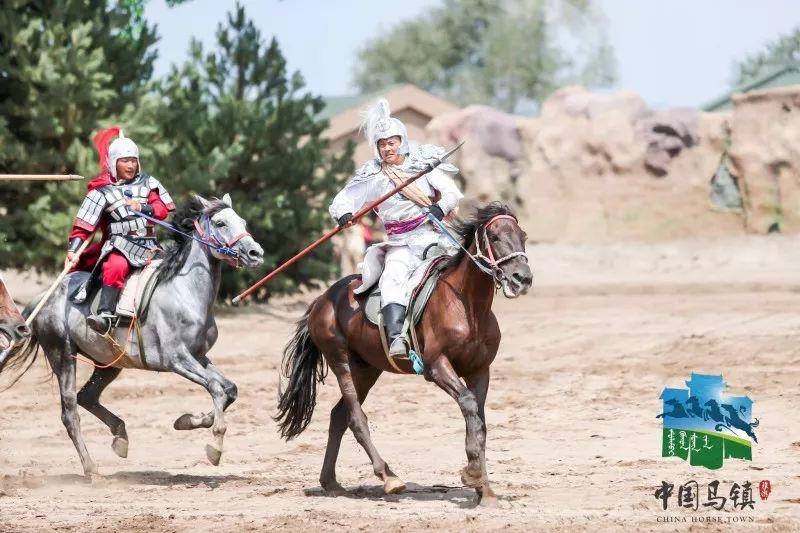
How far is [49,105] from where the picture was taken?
66.8 feet

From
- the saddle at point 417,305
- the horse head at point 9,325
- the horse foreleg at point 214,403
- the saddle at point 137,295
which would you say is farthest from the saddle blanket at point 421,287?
the horse head at point 9,325

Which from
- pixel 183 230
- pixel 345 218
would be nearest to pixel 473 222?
pixel 345 218

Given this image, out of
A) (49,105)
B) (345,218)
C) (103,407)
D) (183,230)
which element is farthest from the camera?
(49,105)

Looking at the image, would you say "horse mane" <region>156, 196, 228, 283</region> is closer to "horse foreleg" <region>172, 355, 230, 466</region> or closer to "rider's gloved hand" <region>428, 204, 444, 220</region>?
"horse foreleg" <region>172, 355, 230, 466</region>

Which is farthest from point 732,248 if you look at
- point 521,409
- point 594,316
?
point 521,409

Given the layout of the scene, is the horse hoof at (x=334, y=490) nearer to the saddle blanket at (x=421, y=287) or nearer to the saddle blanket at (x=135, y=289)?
the saddle blanket at (x=421, y=287)

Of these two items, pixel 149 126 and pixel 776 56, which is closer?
pixel 149 126

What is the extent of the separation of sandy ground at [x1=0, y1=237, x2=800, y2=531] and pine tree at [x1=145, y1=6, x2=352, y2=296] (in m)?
1.38

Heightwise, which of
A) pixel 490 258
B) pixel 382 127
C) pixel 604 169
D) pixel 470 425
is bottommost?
pixel 470 425

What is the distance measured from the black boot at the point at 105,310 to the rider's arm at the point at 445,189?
2.82 metres

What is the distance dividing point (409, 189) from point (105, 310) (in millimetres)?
2804

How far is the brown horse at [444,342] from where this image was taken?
8766 millimetres

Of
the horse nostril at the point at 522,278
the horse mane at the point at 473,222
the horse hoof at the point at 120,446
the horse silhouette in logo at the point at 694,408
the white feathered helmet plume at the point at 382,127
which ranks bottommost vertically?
the horse hoof at the point at 120,446

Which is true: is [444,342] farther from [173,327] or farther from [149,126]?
[149,126]
